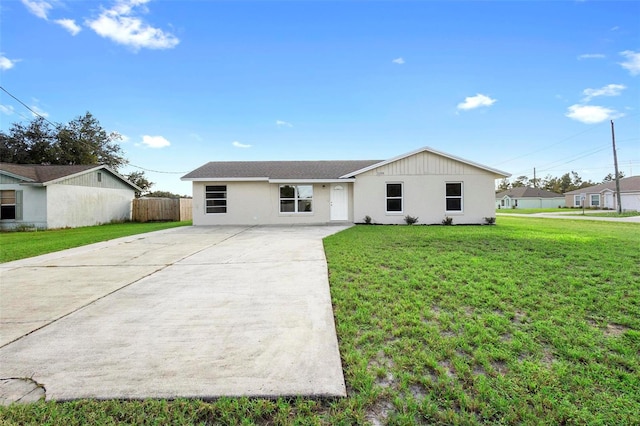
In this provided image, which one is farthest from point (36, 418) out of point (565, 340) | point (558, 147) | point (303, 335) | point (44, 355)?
point (558, 147)

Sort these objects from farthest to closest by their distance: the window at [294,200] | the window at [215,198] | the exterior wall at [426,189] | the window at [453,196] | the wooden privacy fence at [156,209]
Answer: the wooden privacy fence at [156,209] → the window at [294,200] → the window at [215,198] → the window at [453,196] → the exterior wall at [426,189]

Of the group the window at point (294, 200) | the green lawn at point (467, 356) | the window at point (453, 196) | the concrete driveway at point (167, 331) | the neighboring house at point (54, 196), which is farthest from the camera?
the window at point (294, 200)

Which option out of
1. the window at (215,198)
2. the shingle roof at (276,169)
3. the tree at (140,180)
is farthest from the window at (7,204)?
the tree at (140,180)

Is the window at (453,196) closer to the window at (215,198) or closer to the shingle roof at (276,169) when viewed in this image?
the shingle roof at (276,169)

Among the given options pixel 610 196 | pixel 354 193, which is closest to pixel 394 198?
pixel 354 193

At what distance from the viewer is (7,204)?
16047 mm

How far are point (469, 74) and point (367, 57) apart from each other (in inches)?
218

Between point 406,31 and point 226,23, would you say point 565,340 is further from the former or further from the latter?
point 226,23

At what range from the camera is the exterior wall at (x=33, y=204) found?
15961mm

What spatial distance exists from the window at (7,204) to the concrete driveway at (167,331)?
47.1 feet

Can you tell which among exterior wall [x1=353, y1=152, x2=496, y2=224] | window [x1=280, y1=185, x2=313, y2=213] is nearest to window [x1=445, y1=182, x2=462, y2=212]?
exterior wall [x1=353, y1=152, x2=496, y2=224]

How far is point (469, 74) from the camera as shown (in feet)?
50.0

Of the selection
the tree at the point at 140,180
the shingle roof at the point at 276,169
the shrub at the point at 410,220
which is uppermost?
the tree at the point at 140,180

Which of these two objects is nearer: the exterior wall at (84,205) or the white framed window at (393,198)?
the white framed window at (393,198)
